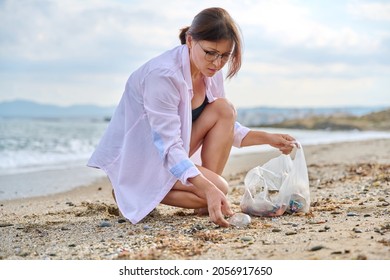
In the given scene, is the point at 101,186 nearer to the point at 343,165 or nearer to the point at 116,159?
the point at 116,159

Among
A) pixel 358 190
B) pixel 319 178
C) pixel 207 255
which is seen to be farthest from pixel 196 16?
pixel 319 178

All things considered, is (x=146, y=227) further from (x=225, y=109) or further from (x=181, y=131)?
(x=225, y=109)

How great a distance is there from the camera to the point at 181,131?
3.42 meters

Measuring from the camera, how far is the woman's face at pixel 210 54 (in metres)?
3.15

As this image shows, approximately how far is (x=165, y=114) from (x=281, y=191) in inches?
38.5

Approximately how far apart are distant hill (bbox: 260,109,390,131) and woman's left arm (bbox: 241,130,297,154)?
1331 cm

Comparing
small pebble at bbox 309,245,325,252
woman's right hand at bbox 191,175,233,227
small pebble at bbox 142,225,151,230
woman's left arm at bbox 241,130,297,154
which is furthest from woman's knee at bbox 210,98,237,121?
small pebble at bbox 309,245,325,252

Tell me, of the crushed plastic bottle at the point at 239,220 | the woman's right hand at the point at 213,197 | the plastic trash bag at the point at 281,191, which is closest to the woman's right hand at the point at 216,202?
the woman's right hand at the point at 213,197

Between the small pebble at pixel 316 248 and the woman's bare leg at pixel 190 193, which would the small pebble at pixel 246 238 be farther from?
the woman's bare leg at pixel 190 193

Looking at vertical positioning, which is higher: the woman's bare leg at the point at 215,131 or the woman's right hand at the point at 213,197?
the woman's bare leg at the point at 215,131

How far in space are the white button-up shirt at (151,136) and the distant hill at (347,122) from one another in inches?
549

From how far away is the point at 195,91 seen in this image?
3674mm

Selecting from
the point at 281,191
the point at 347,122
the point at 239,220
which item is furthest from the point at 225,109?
the point at 347,122

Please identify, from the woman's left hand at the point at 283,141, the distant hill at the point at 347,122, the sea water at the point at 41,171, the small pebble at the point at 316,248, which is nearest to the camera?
the small pebble at the point at 316,248
